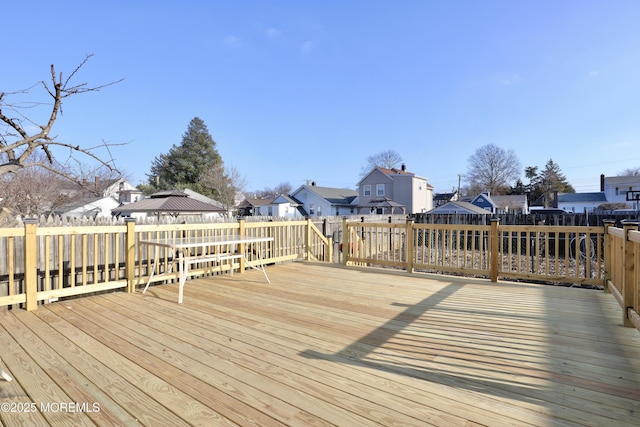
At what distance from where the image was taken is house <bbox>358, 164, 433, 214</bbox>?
96.3ft

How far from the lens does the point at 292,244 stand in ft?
23.6

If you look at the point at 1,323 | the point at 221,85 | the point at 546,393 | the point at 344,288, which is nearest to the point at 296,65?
the point at 221,85

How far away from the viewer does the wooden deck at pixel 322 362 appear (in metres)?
1.61

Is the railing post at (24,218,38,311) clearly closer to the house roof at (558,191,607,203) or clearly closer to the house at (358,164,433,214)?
the house at (358,164,433,214)

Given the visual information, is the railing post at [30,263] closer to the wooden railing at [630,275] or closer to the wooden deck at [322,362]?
the wooden deck at [322,362]

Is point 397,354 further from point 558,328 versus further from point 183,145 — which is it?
point 183,145

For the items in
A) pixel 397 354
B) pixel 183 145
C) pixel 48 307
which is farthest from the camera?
pixel 183 145

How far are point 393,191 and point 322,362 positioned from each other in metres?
29.1

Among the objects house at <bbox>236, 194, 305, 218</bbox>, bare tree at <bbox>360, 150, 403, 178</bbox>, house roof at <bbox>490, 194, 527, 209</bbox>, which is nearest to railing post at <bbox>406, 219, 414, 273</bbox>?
house at <bbox>236, 194, 305, 218</bbox>

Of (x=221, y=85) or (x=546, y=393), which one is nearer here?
(x=546, y=393)

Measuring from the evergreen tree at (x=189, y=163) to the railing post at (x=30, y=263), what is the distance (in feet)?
95.1

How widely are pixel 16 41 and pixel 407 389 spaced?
6.85 m

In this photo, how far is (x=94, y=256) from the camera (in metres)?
4.44

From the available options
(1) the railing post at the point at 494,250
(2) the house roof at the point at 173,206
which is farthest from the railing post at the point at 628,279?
(2) the house roof at the point at 173,206
